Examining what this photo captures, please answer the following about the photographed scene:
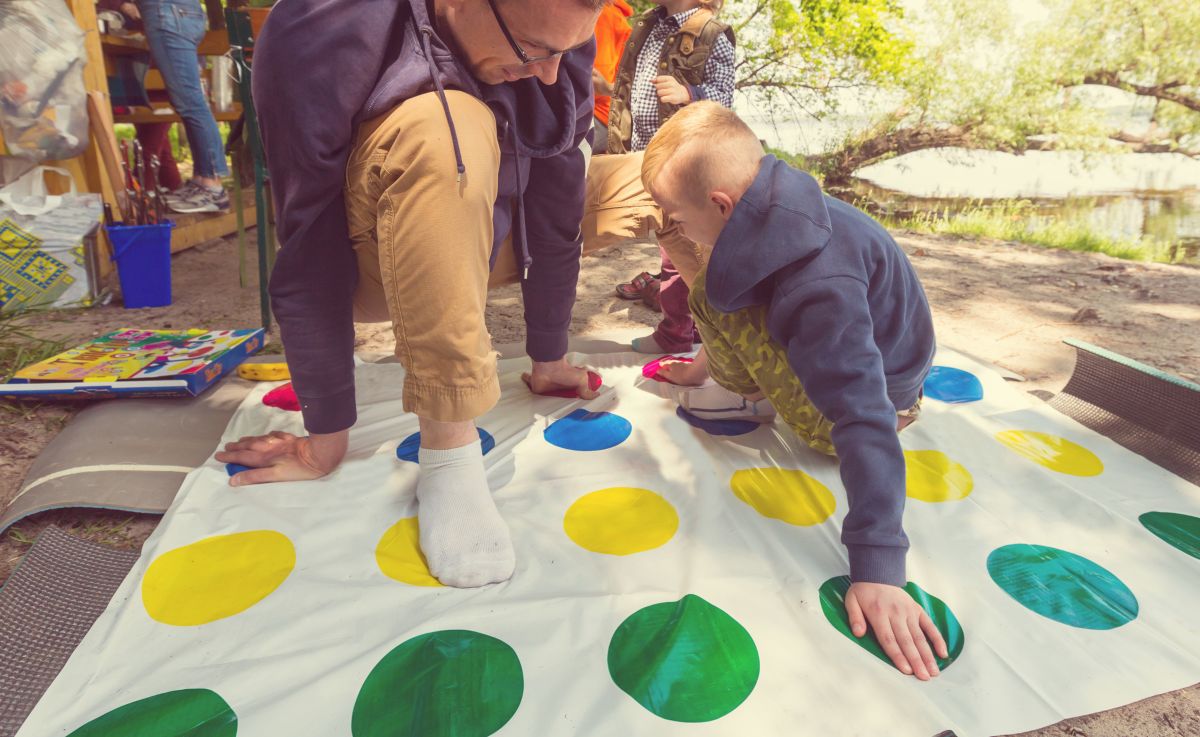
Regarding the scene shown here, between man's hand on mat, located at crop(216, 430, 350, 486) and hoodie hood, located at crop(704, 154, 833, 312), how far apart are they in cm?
67

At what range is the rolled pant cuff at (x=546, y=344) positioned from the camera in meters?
1.40

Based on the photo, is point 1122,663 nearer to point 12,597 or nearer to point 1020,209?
point 12,597

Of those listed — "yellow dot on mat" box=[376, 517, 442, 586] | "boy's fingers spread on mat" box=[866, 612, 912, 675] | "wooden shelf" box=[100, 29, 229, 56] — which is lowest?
"yellow dot on mat" box=[376, 517, 442, 586]

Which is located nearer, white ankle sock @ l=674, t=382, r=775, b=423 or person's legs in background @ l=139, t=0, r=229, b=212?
white ankle sock @ l=674, t=382, r=775, b=423

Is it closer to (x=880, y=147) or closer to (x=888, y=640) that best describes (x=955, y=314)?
(x=888, y=640)

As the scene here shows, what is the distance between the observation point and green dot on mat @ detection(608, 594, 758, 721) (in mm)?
750

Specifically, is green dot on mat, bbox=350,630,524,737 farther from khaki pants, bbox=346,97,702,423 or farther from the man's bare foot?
the man's bare foot

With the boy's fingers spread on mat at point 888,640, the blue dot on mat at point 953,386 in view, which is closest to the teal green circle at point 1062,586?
the boy's fingers spread on mat at point 888,640

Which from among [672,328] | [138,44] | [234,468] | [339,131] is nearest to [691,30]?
[672,328]

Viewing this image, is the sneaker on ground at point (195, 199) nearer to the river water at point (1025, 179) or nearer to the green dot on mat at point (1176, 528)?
the green dot on mat at point (1176, 528)

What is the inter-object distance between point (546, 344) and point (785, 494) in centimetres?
55

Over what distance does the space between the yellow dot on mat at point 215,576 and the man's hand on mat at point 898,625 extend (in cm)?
74

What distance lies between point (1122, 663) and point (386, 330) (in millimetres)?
1744

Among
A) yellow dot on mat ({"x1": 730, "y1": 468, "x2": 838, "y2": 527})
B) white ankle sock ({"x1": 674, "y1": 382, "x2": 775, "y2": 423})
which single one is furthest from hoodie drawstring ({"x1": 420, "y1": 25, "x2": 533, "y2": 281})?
yellow dot on mat ({"x1": 730, "y1": 468, "x2": 838, "y2": 527})
